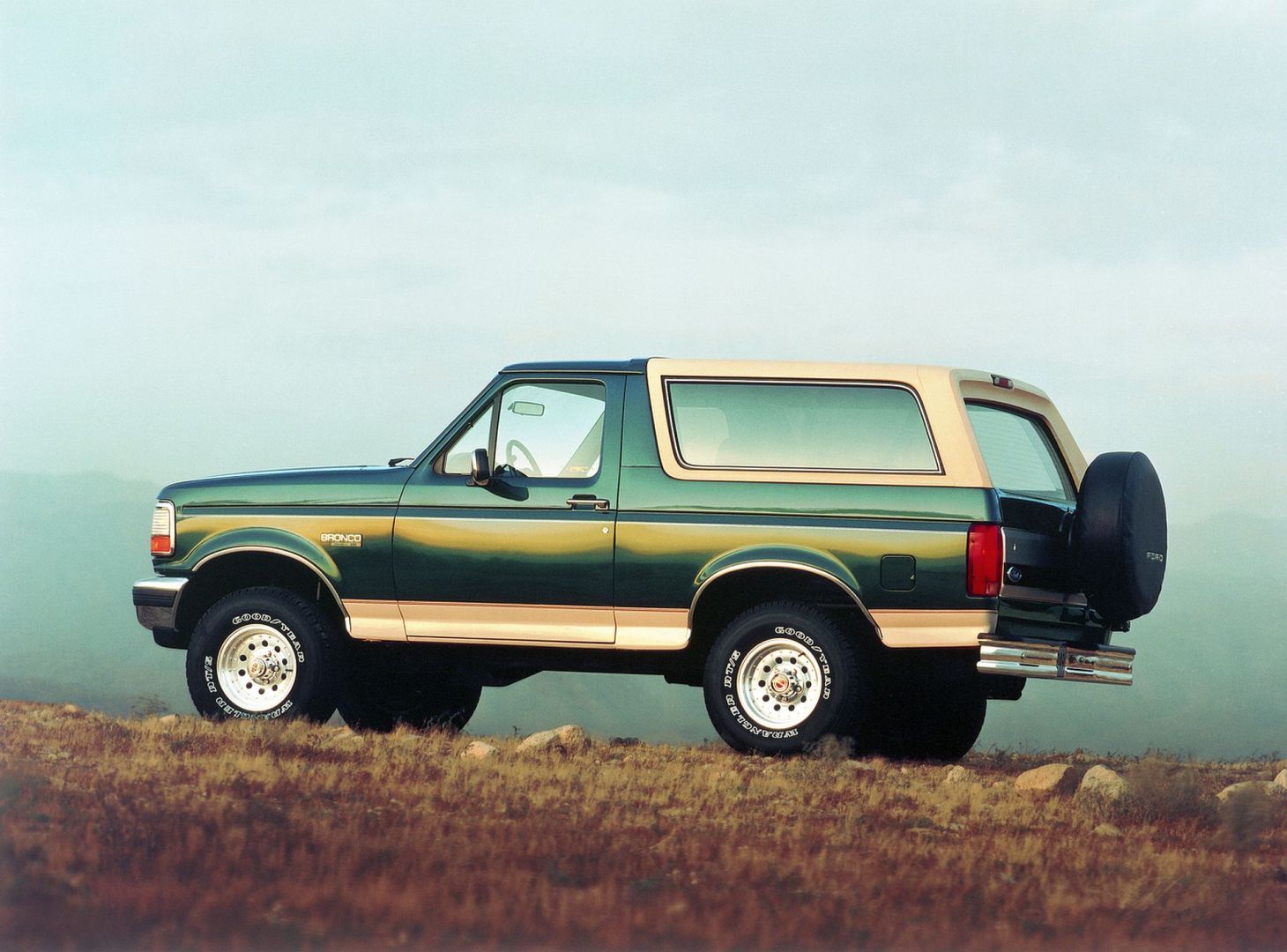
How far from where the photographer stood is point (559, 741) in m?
10.9

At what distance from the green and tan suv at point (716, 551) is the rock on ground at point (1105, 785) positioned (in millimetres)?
604

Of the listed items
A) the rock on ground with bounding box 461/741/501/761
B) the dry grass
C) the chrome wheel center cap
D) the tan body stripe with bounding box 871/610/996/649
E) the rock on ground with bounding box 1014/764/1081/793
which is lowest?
the rock on ground with bounding box 1014/764/1081/793

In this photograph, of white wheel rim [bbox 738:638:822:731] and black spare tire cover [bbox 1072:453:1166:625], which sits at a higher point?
black spare tire cover [bbox 1072:453:1166:625]

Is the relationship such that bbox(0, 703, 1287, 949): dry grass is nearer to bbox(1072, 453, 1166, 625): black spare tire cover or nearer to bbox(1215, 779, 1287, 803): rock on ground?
bbox(1215, 779, 1287, 803): rock on ground

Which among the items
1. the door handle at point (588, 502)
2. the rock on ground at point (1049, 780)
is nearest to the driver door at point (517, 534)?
the door handle at point (588, 502)

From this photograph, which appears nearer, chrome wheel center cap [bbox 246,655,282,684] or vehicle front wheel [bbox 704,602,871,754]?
vehicle front wheel [bbox 704,602,871,754]

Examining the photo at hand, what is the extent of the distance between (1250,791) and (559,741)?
4.51m

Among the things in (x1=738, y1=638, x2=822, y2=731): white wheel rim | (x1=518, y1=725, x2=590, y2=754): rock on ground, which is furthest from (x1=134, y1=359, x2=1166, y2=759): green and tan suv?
(x1=518, y1=725, x2=590, y2=754): rock on ground

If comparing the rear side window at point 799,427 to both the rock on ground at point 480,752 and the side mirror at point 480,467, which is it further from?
the rock on ground at point 480,752

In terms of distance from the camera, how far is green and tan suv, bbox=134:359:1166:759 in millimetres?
9422

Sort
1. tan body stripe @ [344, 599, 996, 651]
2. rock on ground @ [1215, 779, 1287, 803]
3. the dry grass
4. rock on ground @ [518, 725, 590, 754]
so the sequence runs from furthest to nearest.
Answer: rock on ground @ [518, 725, 590, 754] → tan body stripe @ [344, 599, 996, 651] → rock on ground @ [1215, 779, 1287, 803] → the dry grass

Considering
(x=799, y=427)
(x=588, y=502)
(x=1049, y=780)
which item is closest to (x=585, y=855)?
(x=588, y=502)

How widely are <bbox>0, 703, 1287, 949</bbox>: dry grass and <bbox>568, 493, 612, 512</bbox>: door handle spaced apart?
1.62m

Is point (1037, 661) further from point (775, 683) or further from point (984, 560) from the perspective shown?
point (775, 683)
